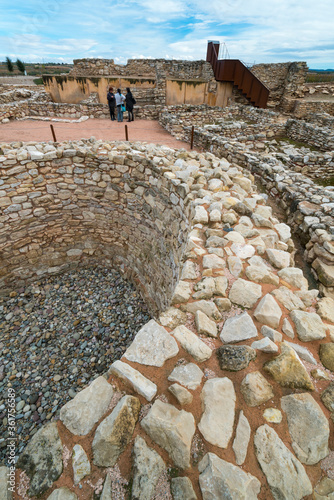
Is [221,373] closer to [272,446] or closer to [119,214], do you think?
[272,446]

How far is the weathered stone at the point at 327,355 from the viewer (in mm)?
1980

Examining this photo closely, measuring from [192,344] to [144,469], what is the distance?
89 centimetres

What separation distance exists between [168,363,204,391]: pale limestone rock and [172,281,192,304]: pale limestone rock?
70 cm

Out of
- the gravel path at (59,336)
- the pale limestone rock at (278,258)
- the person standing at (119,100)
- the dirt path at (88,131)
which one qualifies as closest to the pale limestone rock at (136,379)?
the pale limestone rock at (278,258)

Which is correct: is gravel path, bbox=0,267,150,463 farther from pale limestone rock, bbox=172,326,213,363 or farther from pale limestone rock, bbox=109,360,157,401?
pale limestone rock, bbox=172,326,213,363

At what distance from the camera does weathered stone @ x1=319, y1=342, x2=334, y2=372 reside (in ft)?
6.50

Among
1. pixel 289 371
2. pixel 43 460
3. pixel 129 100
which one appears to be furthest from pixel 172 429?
pixel 129 100

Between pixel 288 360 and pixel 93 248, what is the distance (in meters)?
6.21

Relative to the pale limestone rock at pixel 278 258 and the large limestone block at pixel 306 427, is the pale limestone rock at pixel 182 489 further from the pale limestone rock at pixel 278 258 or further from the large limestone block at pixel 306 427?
the pale limestone rock at pixel 278 258

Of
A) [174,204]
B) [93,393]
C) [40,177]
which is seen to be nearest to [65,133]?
[40,177]

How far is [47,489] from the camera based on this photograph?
151cm

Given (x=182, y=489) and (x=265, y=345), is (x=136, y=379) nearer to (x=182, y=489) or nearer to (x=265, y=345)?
(x=182, y=489)

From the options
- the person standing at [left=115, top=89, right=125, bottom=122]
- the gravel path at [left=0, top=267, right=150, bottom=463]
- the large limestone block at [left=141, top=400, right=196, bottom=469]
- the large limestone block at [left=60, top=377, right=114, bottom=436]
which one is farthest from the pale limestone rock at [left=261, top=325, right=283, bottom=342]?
the person standing at [left=115, top=89, right=125, bottom=122]

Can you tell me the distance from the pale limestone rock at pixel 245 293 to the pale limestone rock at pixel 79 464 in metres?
1.76
